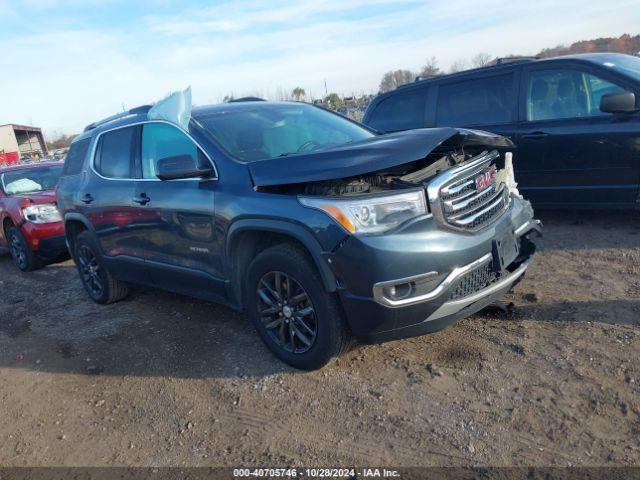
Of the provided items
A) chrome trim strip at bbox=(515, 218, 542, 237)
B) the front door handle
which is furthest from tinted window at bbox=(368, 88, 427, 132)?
the front door handle

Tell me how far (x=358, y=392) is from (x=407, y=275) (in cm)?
85

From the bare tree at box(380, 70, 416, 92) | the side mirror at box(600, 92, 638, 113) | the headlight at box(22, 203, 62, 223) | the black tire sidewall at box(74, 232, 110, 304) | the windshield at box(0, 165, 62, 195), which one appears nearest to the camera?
the side mirror at box(600, 92, 638, 113)

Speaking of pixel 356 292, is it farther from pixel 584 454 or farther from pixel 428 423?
pixel 584 454

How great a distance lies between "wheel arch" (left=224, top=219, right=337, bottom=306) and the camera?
322 centimetres

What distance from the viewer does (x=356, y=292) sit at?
312 centimetres

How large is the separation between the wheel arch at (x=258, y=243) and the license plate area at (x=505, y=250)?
3.59 ft

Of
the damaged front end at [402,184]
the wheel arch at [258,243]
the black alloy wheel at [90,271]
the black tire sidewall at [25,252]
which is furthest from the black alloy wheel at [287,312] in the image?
the black tire sidewall at [25,252]

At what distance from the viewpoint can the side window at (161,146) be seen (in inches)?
162

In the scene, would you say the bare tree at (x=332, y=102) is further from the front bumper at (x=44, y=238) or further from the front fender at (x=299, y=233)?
the front fender at (x=299, y=233)

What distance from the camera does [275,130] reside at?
432 cm

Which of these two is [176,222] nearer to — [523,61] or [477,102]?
[477,102]

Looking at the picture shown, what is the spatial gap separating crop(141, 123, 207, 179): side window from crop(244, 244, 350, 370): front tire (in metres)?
1.02

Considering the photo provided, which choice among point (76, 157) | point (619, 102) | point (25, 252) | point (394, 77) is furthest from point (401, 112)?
point (394, 77)

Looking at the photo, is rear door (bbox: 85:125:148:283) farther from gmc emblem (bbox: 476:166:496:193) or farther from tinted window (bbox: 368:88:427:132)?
tinted window (bbox: 368:88:427:132)
